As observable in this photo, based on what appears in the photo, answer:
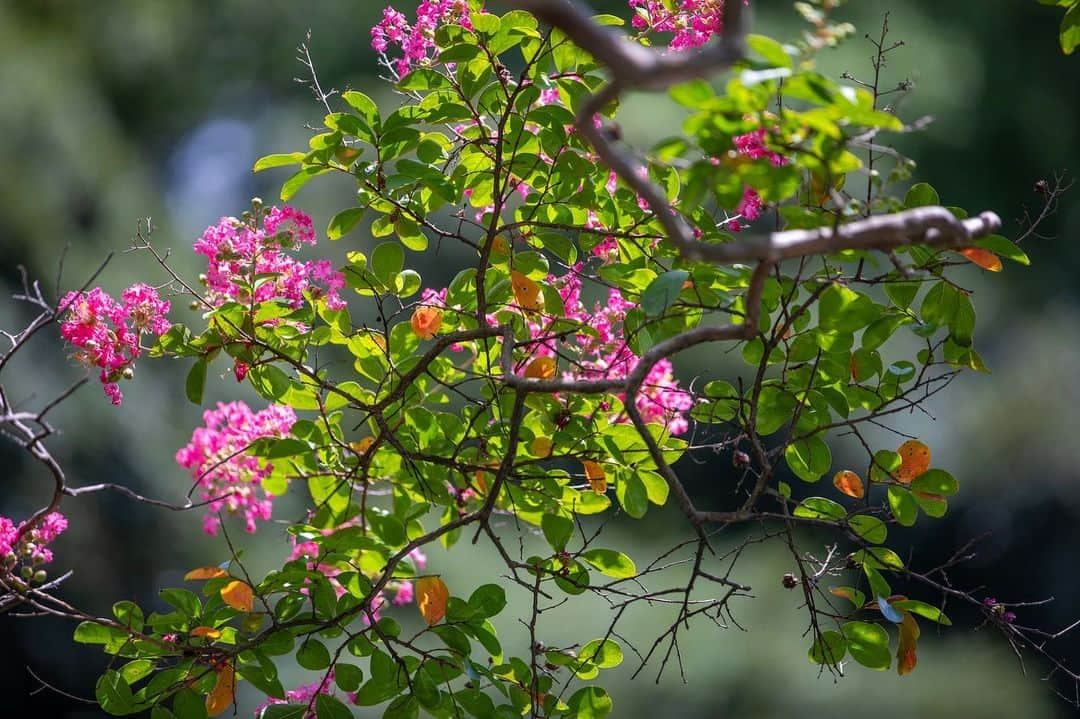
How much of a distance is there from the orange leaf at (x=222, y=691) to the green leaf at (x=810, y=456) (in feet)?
2.54

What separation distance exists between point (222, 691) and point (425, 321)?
0.55 metres

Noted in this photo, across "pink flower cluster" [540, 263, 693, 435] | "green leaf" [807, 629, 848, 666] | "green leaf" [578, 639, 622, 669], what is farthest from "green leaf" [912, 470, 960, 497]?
"green leaf" [578, 639, 622, 669]

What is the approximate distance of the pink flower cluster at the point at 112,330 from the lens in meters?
1.54

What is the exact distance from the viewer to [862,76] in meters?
6.19

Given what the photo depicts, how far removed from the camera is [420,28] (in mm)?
1591

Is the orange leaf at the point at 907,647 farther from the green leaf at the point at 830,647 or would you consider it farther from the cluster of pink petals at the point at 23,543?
the cluster of pink petals at the point at 23,543

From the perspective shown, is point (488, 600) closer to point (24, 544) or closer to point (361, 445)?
point (361, 445)

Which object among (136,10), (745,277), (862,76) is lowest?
(862,76)

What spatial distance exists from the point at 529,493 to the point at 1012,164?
264 inches

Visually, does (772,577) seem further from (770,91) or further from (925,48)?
(770,91)

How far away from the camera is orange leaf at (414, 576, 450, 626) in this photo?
1.55 meters

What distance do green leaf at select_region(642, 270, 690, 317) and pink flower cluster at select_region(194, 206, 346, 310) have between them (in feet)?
1.76

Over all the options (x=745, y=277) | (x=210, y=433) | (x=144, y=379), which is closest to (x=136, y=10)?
(x=144, y=379)

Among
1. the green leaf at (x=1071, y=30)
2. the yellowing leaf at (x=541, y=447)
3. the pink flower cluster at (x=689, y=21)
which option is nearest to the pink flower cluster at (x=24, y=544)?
the yellowing leaf at (x=541, y=447)
